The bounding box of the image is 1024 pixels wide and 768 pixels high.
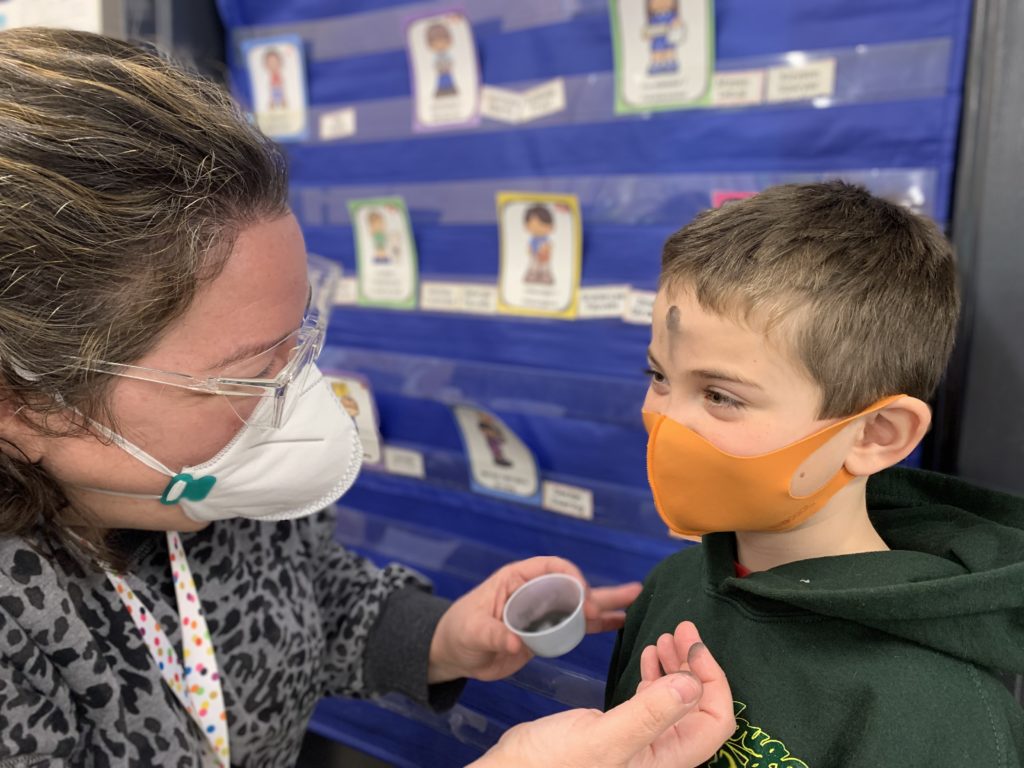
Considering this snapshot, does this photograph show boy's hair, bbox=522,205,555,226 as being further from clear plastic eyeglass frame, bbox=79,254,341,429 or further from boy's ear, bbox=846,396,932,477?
boy's ear, bbox=846,396,932,477

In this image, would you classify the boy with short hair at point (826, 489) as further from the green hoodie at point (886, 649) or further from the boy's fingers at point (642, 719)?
the boy's fingers at point (642, 719)

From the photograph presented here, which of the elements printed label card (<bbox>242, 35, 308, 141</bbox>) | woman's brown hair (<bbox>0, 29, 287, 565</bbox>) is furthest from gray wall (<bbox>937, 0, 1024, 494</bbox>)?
printed label card (<bbox>242, 35, 308, 141</bbox>)

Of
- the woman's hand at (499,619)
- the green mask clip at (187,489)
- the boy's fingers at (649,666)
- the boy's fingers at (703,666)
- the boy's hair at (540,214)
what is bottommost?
the woman's hand at (499,619)

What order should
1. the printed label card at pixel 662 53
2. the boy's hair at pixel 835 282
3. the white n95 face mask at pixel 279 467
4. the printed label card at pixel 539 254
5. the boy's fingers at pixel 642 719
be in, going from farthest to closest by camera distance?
the printed label card at pixel 539 254 < the printed label card at pixel 662 53 < the white n95 face mask at pixel 279 467 < the boy's hair at pixel 835 282 < the boy's fingers at pixel 642 719

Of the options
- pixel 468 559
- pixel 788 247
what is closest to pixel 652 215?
pixel 788 247

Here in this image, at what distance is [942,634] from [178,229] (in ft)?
2.55

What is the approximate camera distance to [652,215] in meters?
1.42

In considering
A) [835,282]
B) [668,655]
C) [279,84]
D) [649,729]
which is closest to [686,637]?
[668,655]

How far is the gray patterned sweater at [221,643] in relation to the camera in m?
0.76

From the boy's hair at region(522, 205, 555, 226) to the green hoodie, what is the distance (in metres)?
0.89

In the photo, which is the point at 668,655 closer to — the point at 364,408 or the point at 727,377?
the point at 727,377

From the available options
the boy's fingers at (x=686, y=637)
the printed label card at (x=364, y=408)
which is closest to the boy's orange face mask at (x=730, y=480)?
the boy's fingers at (x=686, y=637)

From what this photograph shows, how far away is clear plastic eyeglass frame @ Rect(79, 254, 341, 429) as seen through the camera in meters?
0.77

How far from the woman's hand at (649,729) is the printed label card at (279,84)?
1.59 m
